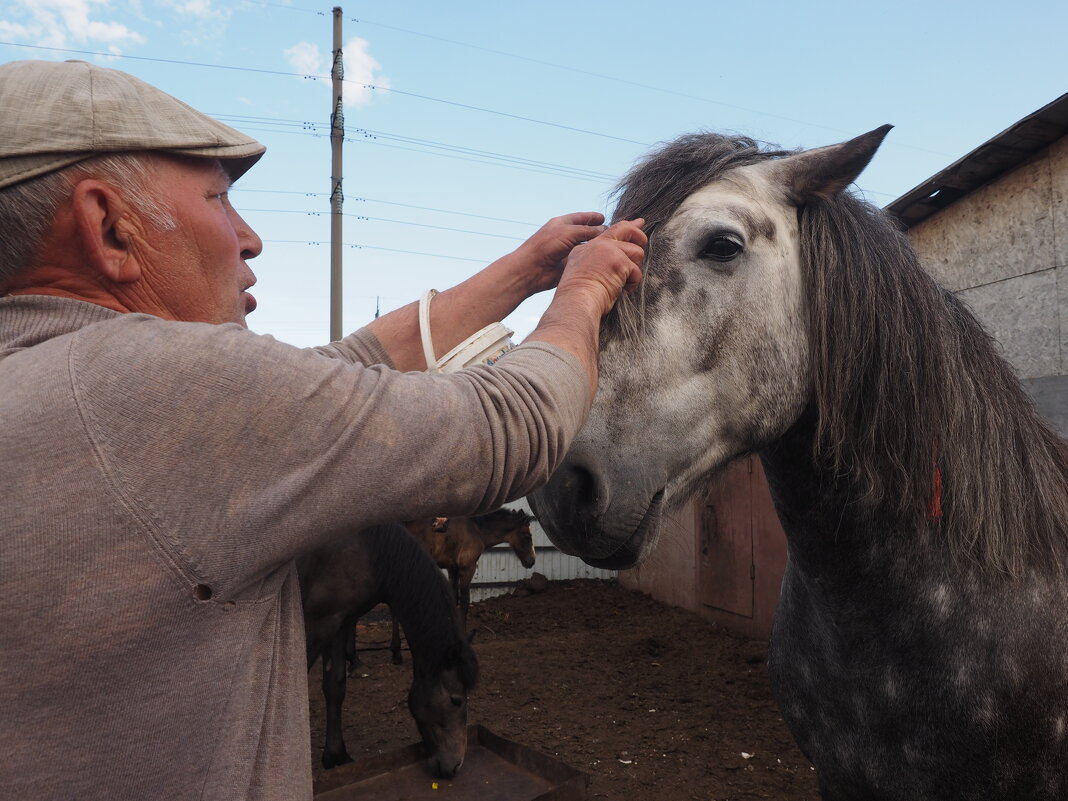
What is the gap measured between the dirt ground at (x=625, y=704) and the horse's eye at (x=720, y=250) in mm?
4361

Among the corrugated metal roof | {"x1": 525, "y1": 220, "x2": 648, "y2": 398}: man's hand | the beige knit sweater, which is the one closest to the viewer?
the beige knit sweater

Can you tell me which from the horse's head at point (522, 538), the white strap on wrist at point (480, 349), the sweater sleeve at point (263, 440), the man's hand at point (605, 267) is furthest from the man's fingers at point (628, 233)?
the horse's head at point (522, 538)

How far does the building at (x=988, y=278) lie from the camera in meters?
6.19

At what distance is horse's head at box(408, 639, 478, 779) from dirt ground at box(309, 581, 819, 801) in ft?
3.41

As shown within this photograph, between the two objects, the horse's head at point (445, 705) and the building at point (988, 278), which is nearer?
the horse's head at point (445, 705)

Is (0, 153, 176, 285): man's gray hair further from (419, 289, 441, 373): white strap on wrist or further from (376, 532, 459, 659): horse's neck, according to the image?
(376, 532, 459, 659): horse's neck

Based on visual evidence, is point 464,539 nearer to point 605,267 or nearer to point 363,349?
point 363,349

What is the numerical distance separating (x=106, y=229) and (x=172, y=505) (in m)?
0.45

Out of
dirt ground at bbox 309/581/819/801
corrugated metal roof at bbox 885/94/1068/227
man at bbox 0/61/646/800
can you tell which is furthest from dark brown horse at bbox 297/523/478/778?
corrugated metal roof at bbox 885/94/1068/227

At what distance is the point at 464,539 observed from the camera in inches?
369

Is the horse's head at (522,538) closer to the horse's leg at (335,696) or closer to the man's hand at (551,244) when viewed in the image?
the horse's leg at (335,696)

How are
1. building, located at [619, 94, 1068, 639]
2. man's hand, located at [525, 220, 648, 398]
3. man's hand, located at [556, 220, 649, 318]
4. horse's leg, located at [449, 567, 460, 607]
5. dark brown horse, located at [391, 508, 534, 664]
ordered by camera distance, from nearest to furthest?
man's hand, located at [525, 220, 648, 398] → man's hand, located at [556, 220, 649, 318] → building, located at [619, 94, 1068, 639] → dark brown horse, located at [391, 508, 534, 664] → horse's leg, located at [449, 567, 460, 607]

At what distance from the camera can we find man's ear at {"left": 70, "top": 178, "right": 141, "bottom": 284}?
38.7 inches

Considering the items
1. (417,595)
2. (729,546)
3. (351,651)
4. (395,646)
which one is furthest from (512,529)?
(417,595)
